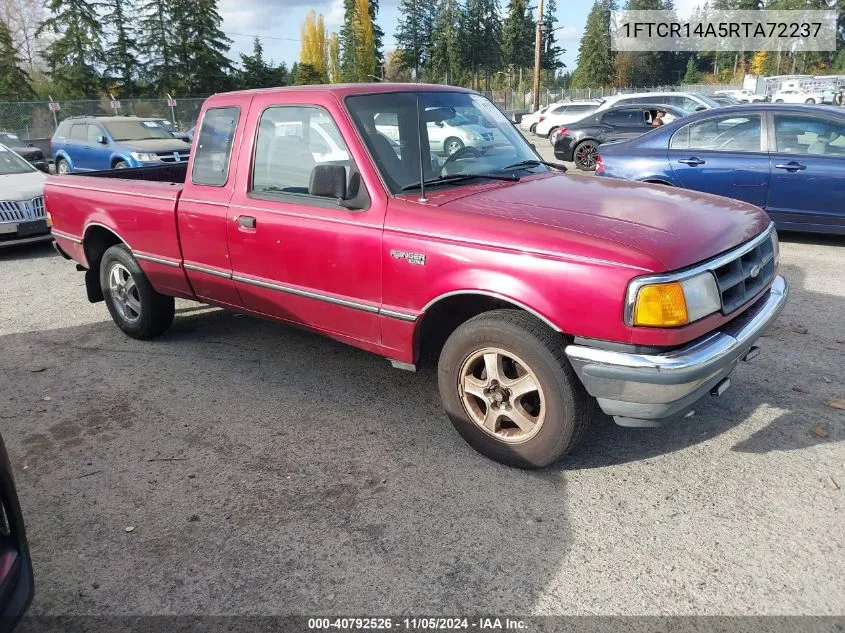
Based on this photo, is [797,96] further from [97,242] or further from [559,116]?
[97,242]

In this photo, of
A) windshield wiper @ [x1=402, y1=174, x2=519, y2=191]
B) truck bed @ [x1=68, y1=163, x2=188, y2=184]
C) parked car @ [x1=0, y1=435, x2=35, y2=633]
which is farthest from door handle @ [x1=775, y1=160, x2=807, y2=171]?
parked car @ [x1=0, y1=435, x2=35, y2=633]

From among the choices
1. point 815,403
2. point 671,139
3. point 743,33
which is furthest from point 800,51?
point 815,403

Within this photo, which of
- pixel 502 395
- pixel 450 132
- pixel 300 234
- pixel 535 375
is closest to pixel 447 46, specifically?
pixel 450 132

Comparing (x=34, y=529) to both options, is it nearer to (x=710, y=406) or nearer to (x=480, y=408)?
(x=480, y=408)

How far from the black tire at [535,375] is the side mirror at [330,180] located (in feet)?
3.25

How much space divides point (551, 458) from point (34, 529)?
2491mm

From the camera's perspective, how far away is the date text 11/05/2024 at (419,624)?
2.45 m

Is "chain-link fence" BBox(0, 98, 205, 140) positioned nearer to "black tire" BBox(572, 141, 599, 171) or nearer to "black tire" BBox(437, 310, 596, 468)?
"black tire" BBox(572, 141, 599, 171)

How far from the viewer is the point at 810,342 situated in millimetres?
4949

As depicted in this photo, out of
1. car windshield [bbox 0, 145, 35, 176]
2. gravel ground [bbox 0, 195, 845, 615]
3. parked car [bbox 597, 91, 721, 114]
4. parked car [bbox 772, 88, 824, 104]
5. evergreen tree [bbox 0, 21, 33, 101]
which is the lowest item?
gravel ground [bbox 0, 195, 845, 615]

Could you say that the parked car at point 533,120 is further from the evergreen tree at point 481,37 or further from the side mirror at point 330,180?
the evergreen tree at point 481,37

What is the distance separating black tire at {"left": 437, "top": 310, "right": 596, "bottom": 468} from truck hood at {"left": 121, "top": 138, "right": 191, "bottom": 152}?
12.5 metres

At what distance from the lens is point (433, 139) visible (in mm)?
3977

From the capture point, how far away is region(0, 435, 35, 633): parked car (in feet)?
6.49
